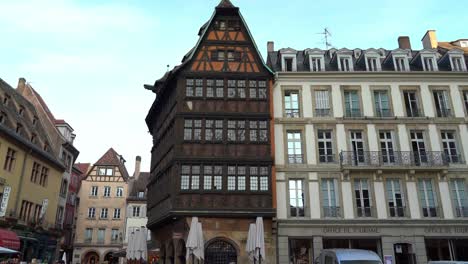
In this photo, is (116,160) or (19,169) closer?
(19,169)

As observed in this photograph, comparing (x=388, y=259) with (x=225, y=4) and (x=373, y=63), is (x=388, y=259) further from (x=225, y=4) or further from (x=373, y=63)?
(x=225, y=4)

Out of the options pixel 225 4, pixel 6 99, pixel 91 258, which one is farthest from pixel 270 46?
pixel 91 258

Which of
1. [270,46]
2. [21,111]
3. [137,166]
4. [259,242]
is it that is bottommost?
[259,242]

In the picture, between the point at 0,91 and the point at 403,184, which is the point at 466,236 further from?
the point at 0,91

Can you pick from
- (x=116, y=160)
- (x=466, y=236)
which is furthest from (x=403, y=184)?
(x=116, y=160)

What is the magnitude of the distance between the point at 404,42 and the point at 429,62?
4.60 meters

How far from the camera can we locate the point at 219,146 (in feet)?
69.6

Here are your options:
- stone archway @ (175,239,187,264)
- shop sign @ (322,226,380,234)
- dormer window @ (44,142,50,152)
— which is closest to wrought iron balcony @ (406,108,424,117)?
shop sign @ (322,226,380,234)

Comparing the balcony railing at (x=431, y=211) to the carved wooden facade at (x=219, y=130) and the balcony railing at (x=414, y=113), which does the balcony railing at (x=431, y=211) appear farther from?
the carved wooden facade at (x=219, y=130)

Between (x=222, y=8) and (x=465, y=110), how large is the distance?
640 inches

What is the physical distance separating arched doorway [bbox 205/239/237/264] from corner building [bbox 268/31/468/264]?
2669mm

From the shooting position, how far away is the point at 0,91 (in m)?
27.6

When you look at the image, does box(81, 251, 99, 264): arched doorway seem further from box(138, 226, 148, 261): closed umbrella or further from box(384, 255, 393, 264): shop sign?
box(384, 255, 393, 264): shop sign

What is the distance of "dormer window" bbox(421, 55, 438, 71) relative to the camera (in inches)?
963
